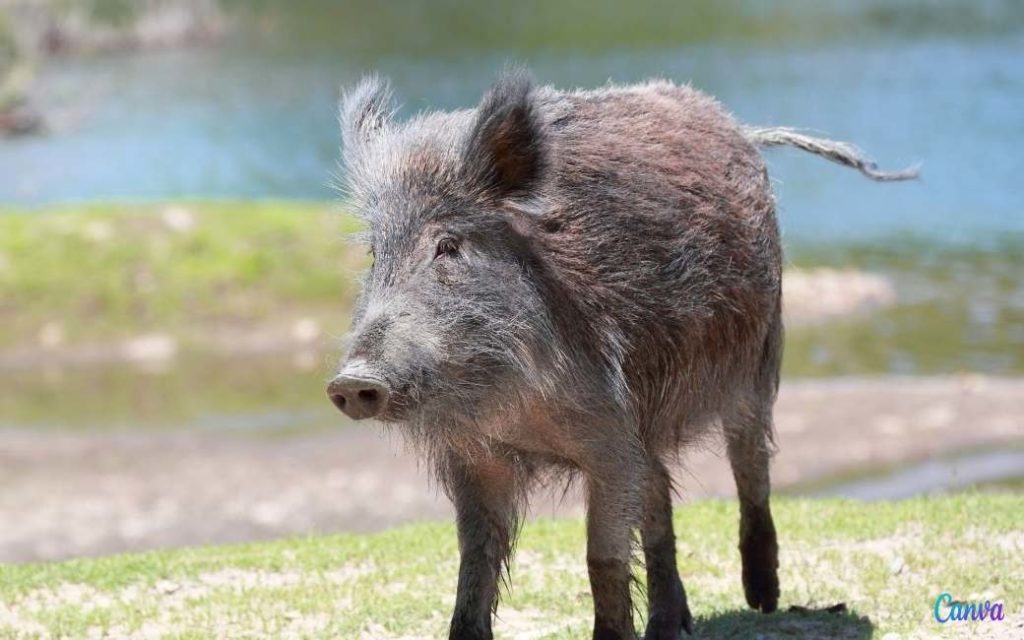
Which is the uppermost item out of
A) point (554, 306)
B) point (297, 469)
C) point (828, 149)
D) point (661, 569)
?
point (828, 149)

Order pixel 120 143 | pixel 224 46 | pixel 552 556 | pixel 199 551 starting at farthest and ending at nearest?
pixel 224 46
pixel 120 143
pixel 199 551
pixel 552 556

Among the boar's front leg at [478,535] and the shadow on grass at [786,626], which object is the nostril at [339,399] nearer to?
the boar's front leg at [478,535]

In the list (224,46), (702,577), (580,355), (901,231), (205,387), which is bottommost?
(702,577)

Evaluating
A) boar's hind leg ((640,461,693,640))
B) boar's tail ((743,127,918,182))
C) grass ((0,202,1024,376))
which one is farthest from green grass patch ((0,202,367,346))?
boar's hind leg ((640,461,693,640))

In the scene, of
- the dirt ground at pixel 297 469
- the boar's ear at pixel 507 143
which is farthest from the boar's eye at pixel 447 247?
the dirt ground at pixel 297 469

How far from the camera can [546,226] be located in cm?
566

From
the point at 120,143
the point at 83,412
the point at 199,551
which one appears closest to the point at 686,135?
the point at 199,551

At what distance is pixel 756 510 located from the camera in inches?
282

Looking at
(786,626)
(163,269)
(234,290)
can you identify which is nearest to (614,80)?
(234,290)

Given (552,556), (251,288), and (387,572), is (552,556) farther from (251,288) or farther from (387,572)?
(251,288)

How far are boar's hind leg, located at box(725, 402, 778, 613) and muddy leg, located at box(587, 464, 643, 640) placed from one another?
137cm

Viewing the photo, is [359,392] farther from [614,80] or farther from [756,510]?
[614,80]

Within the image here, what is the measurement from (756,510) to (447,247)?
8.36 feet

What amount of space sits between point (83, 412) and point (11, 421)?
2.43ft
